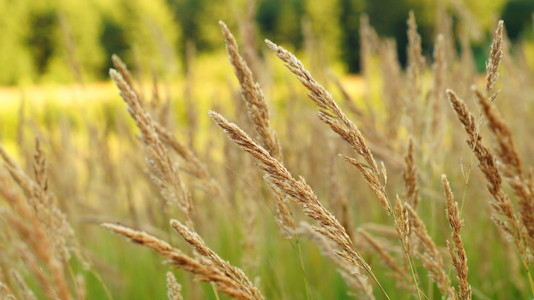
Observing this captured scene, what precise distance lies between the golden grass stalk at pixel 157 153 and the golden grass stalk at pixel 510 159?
52 centimetres

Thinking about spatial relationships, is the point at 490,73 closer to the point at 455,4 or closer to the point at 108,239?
the point at 455,4

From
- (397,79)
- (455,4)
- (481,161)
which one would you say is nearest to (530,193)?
(481,161)

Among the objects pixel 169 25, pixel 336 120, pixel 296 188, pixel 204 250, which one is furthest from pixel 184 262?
pixel 169 25

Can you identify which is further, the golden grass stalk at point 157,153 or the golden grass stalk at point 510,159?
the golden grass stalk at point 157,153

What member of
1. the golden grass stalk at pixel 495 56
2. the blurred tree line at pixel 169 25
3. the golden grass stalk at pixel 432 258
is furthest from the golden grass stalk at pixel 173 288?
the blurred tree line at pixel 169 25

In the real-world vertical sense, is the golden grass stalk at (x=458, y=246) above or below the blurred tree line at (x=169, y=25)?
below

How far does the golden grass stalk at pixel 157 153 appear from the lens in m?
0.92

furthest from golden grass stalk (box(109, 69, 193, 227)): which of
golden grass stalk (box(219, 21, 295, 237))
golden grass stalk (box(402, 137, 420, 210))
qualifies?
golden grass stalk (box(402, 137, 420, 210))

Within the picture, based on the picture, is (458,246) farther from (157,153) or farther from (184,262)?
(157,153)

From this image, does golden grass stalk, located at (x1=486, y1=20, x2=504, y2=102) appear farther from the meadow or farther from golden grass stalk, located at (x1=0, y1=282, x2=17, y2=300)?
golden grass stalk, located at (x1=0, y1=282, x2=17, y2=300)

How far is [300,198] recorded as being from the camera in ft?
2.61

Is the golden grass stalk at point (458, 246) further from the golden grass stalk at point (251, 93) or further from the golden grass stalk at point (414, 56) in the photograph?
the golden grass stalk at point (414, 56)

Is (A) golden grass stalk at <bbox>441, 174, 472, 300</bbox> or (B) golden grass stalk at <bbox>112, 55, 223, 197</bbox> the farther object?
(B) golden grass stalk at <bbox>112, 55, 223, 197</bbox>

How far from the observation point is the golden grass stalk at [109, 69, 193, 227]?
3.02 ft
